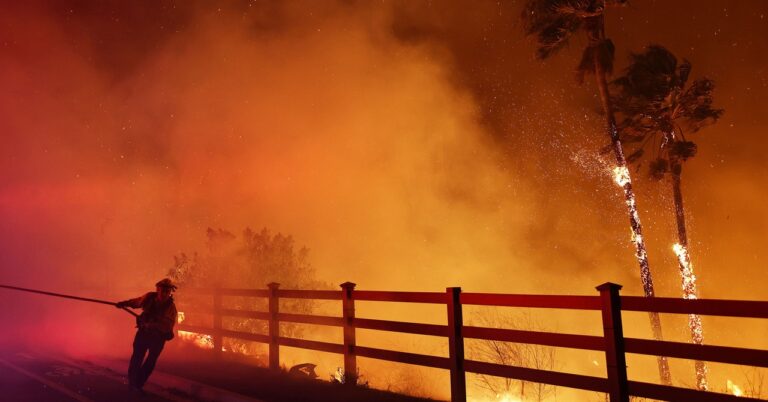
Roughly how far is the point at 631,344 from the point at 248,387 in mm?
5035

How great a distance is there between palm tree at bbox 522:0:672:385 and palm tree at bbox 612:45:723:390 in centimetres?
365

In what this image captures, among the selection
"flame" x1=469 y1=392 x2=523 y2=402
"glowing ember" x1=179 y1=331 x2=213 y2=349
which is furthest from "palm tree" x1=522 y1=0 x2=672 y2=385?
"glowing ember" x1=179 y1=331 x2=213 y2=349

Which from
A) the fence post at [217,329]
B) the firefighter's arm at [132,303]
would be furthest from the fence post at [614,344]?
the fence post at [217,329]

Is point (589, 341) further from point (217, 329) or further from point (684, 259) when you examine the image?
point (684, 259)

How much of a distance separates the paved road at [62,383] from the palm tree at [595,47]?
21.2m

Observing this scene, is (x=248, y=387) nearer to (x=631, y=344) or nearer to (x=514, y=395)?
(x=631, y=344)

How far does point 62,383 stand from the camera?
8.14 meters

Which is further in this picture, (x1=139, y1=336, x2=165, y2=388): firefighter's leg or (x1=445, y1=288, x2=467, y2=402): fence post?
(x1=139, y1=336, x2=165, y2=388): firefighter's leg

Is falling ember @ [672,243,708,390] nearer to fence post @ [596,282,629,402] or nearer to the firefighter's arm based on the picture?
fence post @ [596,282,629,402]

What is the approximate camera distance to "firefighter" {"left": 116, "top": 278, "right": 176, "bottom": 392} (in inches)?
303

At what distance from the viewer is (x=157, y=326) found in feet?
25.3

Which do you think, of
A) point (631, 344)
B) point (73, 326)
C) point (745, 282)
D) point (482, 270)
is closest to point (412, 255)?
point (482, 270)

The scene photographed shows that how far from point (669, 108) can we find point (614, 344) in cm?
2626

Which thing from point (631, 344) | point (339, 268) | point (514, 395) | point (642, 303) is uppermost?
point (339, 268)
